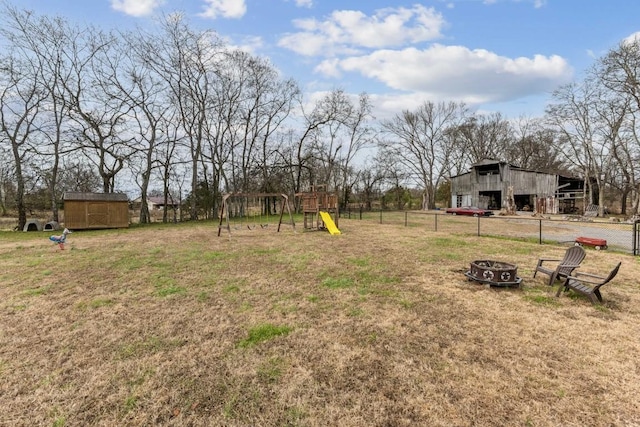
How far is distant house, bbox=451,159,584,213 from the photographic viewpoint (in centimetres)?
2894

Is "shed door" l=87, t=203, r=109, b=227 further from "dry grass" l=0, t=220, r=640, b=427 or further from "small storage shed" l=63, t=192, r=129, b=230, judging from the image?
"dry grass" l=0, t=220, r=640, b=427

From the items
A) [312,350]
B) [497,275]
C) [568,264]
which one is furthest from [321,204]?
[312,350]

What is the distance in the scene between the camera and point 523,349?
3.40m

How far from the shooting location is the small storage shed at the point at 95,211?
649 inches

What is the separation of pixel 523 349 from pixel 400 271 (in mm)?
3516

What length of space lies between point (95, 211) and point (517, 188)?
1397 inches

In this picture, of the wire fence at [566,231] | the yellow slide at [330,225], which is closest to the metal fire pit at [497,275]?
the wire fence at [566,231]

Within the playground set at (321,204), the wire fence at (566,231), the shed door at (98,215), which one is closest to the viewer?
the wire fence at (566,231)

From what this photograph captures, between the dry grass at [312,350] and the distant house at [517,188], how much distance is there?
89.1 ft

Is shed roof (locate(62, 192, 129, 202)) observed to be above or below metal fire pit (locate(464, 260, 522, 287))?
above

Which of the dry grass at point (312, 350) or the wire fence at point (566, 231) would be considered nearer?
the dry grass at point (312, 350)

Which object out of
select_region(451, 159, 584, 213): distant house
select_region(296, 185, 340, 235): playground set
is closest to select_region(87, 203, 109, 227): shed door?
select_region(296, 185, 340, 235): playground set

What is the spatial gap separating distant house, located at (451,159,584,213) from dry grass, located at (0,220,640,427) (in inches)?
1069

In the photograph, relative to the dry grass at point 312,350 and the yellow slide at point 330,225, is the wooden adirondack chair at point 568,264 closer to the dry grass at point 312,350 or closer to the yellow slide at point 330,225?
the dry grass at point 312,350
